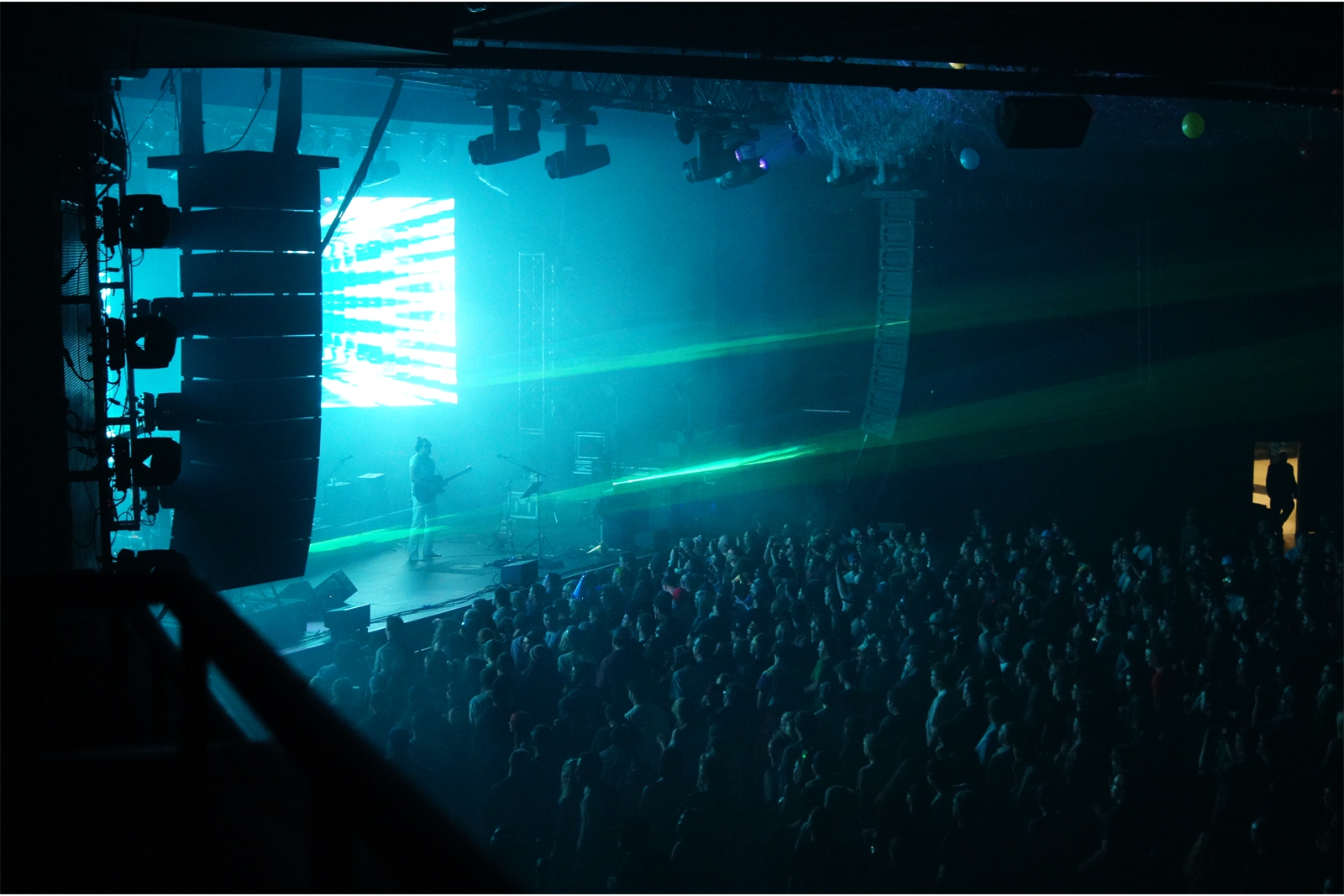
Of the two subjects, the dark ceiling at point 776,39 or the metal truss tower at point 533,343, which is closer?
the dark ceiling at point 776,39

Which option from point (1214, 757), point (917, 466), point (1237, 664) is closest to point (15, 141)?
point (1214, 757)

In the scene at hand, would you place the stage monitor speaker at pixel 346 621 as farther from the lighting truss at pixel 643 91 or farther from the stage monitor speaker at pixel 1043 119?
the stage monitor speaker at pixel 1043 119

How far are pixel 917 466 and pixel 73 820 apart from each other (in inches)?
431

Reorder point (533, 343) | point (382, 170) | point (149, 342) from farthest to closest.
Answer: point (533, 343) → point (382, 170) → point (149, 342)

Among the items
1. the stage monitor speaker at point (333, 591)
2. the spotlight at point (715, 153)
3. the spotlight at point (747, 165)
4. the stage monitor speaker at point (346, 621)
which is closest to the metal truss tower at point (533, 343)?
the spotlight at point (747, 165)

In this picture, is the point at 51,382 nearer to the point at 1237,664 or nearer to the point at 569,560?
the point at 1237,664

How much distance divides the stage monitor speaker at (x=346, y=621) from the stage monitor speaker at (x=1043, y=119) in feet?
21.3

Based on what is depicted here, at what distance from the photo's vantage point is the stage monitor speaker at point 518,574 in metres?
9.95

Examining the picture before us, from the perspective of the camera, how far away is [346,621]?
858 cm

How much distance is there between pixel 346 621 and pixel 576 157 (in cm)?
493

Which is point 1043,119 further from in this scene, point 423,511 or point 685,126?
point 423,511

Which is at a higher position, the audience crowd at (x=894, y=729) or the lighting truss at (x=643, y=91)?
the lighting truss at (x=643, y=91)

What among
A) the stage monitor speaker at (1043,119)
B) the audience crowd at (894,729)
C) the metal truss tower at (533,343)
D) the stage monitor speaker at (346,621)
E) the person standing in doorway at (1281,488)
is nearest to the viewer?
the audience crowd at (894,729)

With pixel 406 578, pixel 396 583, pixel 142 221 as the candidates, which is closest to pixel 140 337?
pixel 142 221
